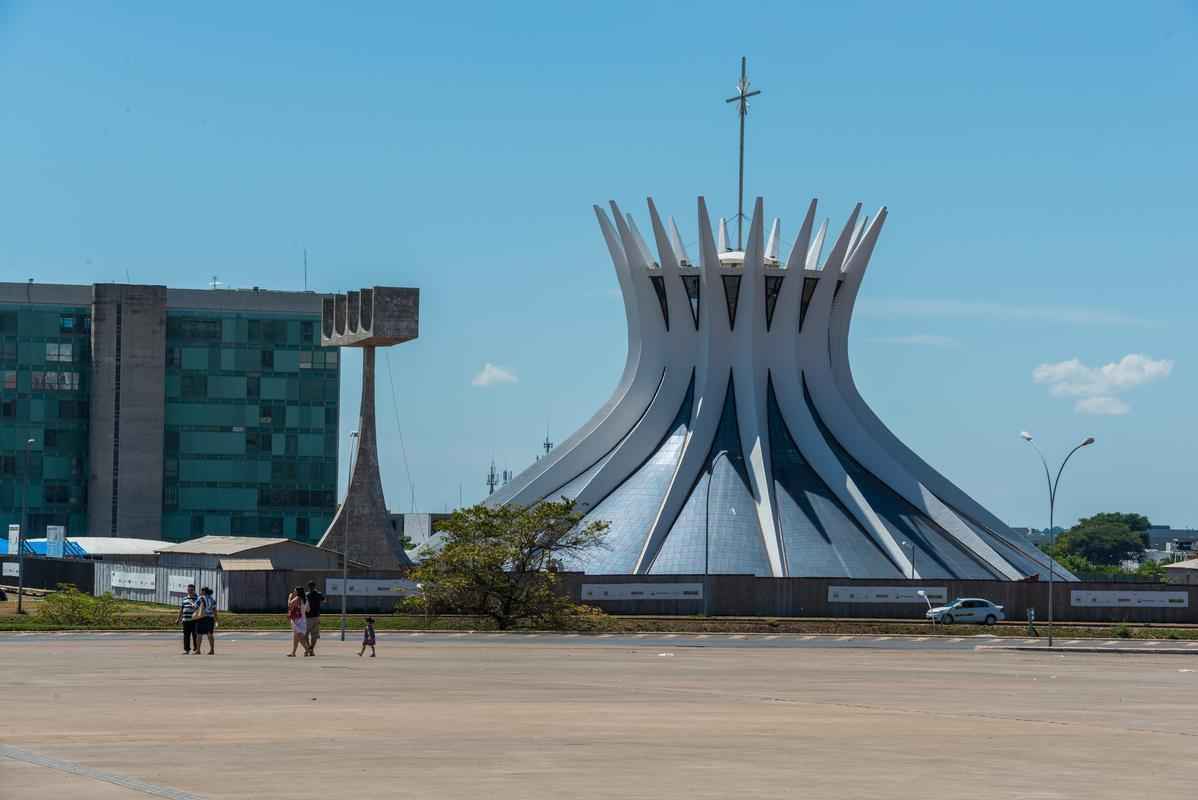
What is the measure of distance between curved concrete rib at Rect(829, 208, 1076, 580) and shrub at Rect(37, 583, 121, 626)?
1796 inches

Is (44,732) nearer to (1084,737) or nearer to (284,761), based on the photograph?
(284,761)

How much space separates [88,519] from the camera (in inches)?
4493

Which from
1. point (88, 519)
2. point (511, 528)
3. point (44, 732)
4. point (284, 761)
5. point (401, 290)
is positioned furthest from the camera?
point (88, 519)

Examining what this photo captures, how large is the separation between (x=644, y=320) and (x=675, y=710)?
218ft

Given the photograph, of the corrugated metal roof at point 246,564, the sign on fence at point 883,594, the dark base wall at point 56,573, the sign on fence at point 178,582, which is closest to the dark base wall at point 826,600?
the sign on fence at point 883,594

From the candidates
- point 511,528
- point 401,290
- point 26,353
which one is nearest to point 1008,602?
point 511,528

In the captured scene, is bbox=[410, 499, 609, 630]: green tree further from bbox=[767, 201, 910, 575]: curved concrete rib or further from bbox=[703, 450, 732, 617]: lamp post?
bbox=[767, 201, 910, 575]: curved concrete rib

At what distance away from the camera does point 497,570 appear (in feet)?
193

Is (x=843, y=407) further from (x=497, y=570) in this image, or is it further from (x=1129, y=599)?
(x=497, y=570)

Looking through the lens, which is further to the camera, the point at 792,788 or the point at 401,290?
the point at 401,290

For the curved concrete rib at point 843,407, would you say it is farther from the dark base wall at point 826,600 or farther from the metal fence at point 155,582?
the metal fence at point 155,582

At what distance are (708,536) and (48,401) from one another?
5331 cm

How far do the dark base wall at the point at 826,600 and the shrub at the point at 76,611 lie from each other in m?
19.5

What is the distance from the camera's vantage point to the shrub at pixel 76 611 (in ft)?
176
